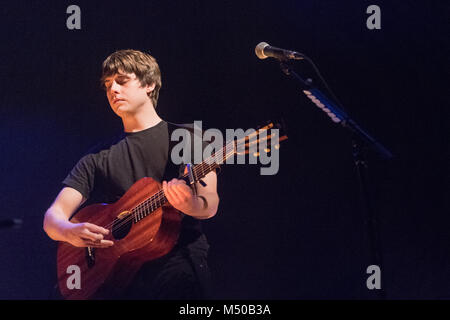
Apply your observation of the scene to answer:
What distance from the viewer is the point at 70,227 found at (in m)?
2.70

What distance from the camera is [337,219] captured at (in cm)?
314

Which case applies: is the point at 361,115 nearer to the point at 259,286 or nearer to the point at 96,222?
the point at 259,286

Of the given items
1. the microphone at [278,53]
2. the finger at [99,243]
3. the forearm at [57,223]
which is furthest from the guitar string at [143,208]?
the microphone at [278,53]

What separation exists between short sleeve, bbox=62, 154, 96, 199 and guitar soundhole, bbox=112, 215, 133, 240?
37 centimetres

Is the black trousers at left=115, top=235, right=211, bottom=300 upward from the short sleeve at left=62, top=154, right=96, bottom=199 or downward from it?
Answer: downward

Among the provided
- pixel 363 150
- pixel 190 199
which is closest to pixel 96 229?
pixel 190 199

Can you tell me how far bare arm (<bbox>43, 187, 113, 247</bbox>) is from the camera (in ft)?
8.63

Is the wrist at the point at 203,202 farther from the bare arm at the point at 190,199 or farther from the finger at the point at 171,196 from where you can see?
the finger at the point at 171,196

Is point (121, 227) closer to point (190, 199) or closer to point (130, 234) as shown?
point (130, 234)

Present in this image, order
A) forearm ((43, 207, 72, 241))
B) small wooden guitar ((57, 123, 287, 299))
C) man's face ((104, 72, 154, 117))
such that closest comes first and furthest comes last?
1. small wooden guitar ((57, 123, 287, 299))
2. forearm ((43, 207, 72, 241))
3. man's face ((104, 72, 154, 117))

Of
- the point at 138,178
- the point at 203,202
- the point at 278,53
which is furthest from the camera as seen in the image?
the point at 138,178

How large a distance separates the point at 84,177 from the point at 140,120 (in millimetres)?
510

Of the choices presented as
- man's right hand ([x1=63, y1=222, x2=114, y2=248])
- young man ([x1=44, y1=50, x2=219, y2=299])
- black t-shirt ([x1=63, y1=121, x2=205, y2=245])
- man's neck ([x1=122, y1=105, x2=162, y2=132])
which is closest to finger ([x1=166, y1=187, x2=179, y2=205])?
young man ([x1=44, y1=50, x2=219, y2=299])

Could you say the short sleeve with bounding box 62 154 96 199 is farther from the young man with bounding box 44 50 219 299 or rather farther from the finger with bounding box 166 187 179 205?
the finger with bounding box 166 187 179 205
